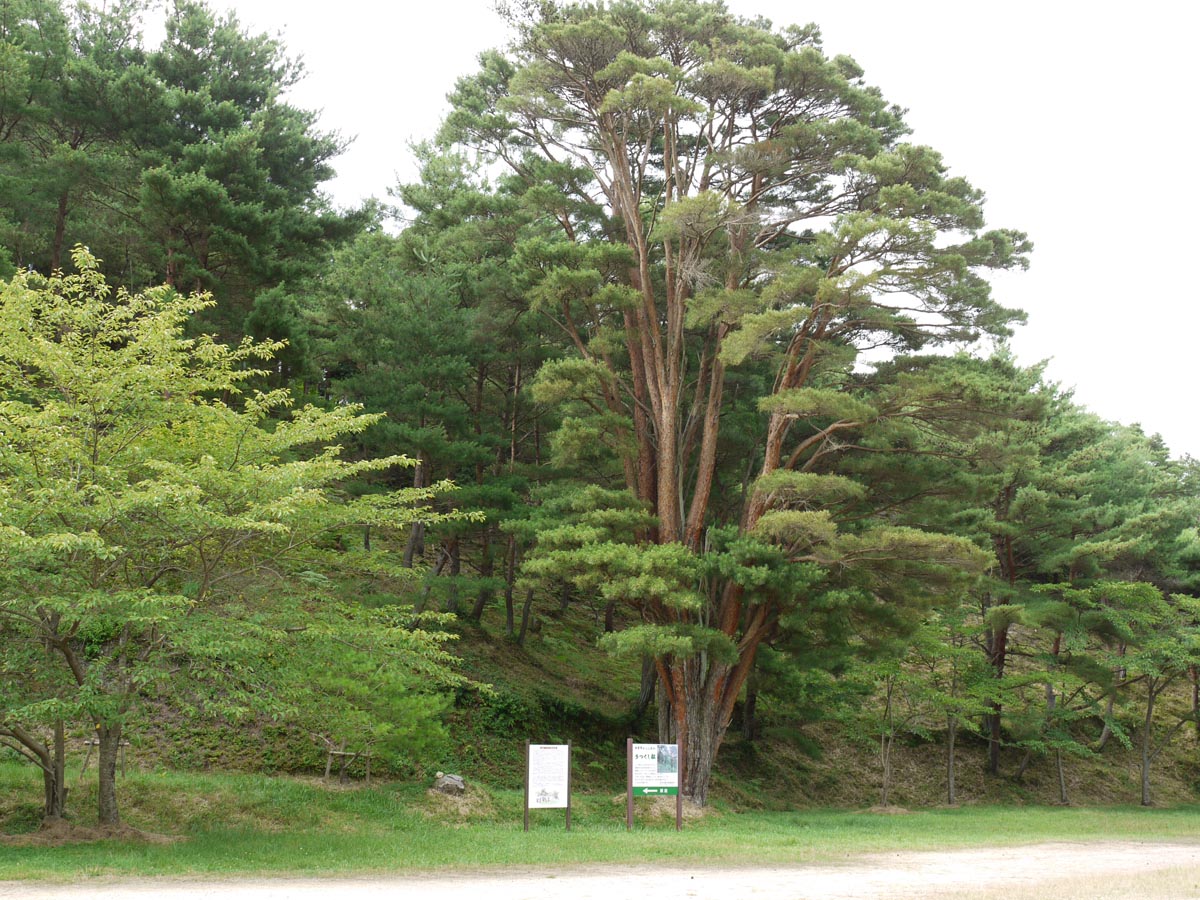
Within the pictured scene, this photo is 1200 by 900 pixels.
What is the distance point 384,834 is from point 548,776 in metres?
2.30

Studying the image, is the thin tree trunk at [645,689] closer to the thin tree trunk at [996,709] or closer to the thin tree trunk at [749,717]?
the thin tree trunk at [749,717]

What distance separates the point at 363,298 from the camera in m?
20.6

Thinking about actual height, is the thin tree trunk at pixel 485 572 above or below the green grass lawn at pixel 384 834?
above

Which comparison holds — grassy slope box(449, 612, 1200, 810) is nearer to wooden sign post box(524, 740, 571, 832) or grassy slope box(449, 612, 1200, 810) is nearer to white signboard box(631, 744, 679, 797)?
white signboard box(631, 744, 679, 797)

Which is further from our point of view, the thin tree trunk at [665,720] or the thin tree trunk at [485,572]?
the thin tree trunk at [485,572]

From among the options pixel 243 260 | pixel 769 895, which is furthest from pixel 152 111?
pixel 769 895

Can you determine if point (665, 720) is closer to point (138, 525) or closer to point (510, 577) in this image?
point (510, 577)

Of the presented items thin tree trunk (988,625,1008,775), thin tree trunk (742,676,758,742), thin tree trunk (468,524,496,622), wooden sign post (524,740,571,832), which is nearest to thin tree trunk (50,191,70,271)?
thin tree trunk (468,524,496,622)

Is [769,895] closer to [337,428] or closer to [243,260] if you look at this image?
[337,428]

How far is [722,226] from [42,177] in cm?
1301

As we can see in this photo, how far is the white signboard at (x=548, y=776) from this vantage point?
1266 cm

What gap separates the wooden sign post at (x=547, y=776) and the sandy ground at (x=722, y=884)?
113 inches

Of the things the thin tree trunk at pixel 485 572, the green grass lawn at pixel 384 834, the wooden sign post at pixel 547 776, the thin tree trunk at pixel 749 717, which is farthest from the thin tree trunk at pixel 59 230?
the thin tree trunk at pixel 749 717

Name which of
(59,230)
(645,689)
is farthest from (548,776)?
(59,230)
